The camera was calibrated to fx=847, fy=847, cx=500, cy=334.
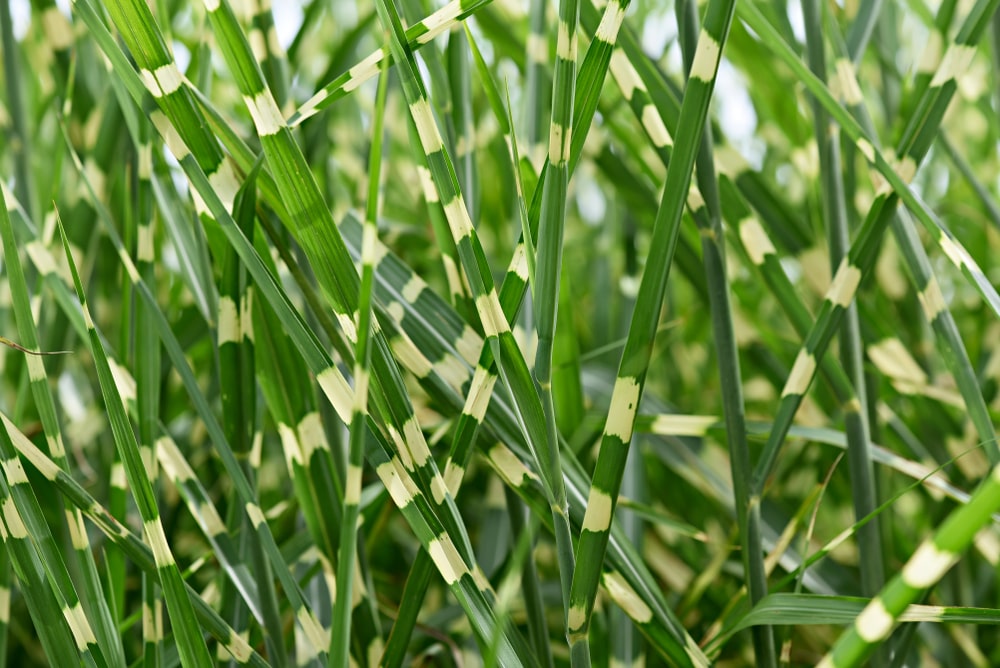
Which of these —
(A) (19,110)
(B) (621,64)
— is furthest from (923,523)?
(A) (19,110)

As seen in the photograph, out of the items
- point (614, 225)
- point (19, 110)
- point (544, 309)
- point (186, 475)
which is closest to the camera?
point (544, 309)

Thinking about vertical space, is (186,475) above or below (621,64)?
below

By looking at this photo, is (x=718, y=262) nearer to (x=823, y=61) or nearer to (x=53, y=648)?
(x=823, y=61)

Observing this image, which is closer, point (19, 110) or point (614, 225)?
point (19, 110)

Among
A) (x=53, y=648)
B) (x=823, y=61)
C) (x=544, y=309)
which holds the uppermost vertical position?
Answer: (x=823, y=61)

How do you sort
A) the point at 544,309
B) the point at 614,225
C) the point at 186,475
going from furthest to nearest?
the point at 614,225
the point at 186,475
the point at 544,309

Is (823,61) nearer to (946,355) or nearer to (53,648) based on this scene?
(946,355)
